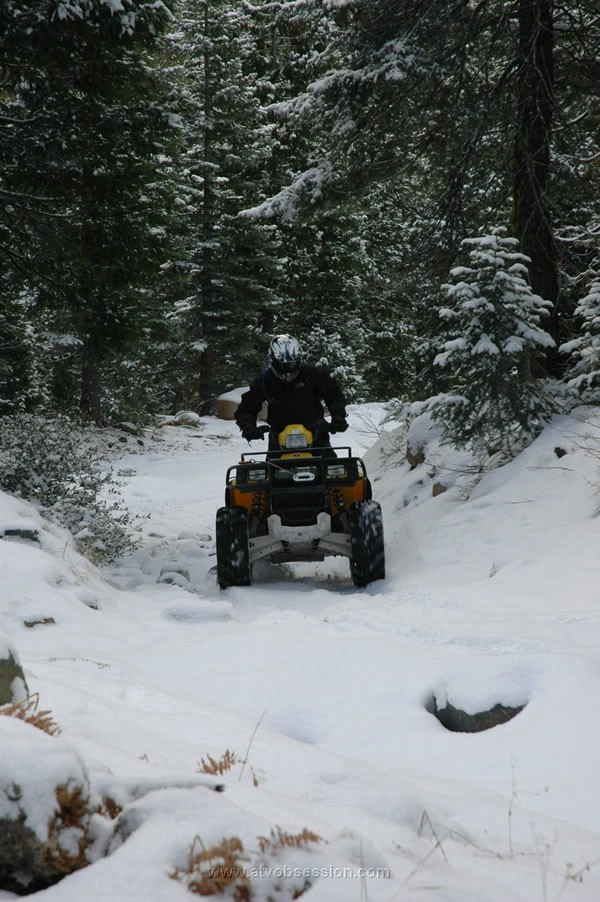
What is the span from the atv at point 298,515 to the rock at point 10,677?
459 centimetres

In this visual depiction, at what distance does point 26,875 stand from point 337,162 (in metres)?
10.1

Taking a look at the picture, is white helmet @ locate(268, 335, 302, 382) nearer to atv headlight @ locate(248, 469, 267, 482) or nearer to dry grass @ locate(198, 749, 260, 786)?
atv headlight @ locate(248, 469, 267, 482)

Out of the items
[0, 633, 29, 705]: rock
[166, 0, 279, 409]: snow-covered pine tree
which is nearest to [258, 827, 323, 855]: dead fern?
[0, 633, 29, 705]: rock

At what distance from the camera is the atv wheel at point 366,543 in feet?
24.0

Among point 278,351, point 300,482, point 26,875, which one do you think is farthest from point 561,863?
point 278,351

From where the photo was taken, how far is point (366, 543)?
730cm

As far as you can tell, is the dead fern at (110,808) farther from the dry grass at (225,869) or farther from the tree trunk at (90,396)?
the tree trunk at (90,396)

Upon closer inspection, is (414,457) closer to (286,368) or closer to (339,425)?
(339,425)

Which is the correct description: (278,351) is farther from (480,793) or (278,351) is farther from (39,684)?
(480,793)

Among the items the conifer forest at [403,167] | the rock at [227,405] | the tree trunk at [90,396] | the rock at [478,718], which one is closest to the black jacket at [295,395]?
the conifer forest at [403,167]

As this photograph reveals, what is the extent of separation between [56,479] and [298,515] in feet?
8.89

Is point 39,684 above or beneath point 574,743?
above

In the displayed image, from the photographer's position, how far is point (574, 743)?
3.17 m

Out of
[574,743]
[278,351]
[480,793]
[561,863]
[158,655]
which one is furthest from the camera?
[278,351]
